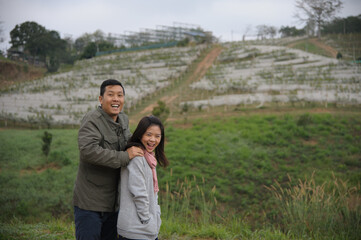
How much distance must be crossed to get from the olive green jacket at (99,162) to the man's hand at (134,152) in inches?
1.3

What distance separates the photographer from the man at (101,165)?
6.65 ft

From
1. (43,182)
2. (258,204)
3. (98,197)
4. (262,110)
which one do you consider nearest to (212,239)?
(98,197)

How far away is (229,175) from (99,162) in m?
6.79

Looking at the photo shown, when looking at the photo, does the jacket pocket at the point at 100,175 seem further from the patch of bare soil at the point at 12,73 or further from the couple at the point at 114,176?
the patch of bare soil at the point at 12,73

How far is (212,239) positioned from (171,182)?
4.16m

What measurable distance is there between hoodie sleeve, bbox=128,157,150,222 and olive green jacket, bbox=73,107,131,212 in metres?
0.10

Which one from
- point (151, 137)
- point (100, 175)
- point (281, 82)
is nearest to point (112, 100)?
point (151, 137)

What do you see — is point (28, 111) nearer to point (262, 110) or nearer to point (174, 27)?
point (262, 110)

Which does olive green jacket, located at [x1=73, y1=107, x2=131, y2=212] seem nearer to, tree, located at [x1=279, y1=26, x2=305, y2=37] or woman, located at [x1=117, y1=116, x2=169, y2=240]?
woman, located at [x1=117, y1=116, x2=169, y2=240]

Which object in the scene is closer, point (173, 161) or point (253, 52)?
point (173, 161)

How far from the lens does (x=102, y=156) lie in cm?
201

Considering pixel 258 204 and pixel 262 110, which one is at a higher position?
pixel 262 110

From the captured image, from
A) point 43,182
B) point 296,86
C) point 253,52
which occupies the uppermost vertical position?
point 253,52

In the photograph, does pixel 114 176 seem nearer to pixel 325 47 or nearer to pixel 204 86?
pixel 204 86
